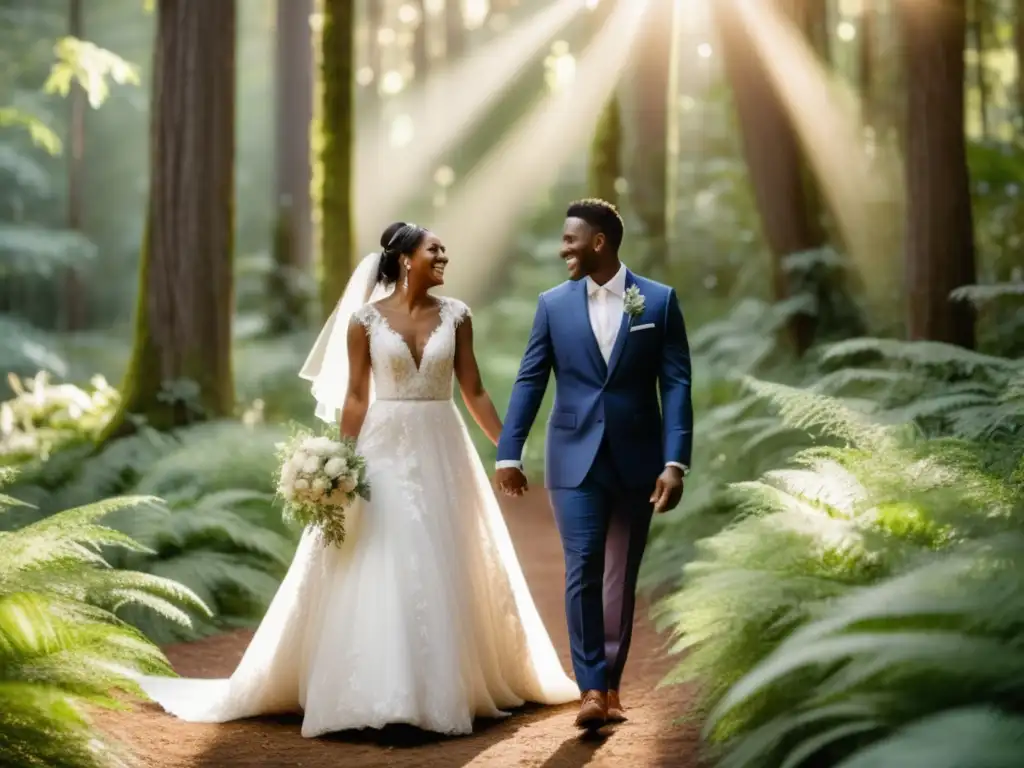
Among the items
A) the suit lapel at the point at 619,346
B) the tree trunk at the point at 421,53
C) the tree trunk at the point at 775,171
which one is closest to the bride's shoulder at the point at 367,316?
the suit lapel at the point at 619,346

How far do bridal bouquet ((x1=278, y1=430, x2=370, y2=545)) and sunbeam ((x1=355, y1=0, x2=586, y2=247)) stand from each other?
101 ft

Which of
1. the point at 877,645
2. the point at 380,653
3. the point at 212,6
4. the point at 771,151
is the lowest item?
the point at 380,653

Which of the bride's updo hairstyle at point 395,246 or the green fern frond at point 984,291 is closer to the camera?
the bride's updo hairstyle at point 395,246

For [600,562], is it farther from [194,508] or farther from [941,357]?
[194,508]

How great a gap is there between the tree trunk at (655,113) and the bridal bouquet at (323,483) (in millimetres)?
15620

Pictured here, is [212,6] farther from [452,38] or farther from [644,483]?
[452,38]

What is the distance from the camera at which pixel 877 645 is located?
13.6 feet

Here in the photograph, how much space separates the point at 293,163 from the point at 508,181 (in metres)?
13.4

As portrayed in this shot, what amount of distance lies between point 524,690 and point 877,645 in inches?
120

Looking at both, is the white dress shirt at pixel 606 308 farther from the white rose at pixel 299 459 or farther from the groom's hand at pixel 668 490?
the white rose at pixel 299 459

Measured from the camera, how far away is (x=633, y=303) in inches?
250

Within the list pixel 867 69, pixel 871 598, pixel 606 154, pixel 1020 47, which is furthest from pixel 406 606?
pixel 867 69

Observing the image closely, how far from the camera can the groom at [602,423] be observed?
20.4 feet

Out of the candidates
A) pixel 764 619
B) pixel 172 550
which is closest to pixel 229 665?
pixel 172 550
